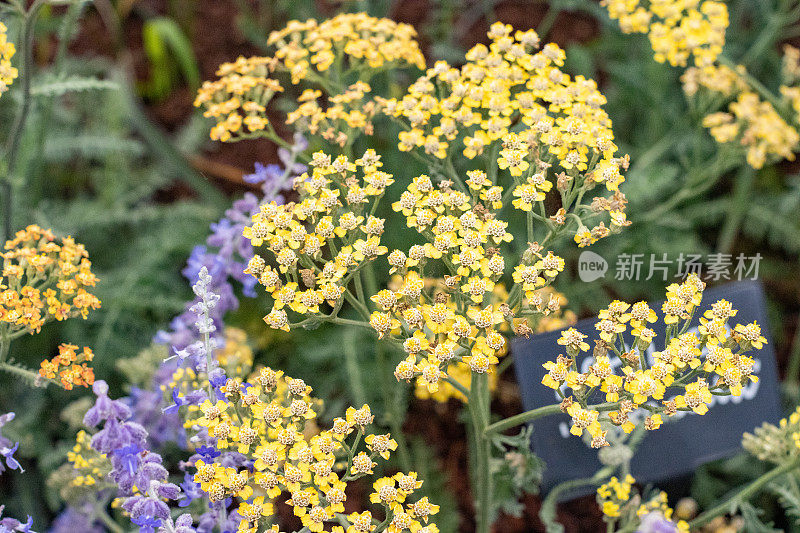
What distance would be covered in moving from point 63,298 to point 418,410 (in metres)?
0.94

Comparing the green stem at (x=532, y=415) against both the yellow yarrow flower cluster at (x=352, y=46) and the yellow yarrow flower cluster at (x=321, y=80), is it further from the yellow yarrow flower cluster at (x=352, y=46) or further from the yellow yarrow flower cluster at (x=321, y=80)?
the yellow yarrow flower cluster at (x=352, y=46)

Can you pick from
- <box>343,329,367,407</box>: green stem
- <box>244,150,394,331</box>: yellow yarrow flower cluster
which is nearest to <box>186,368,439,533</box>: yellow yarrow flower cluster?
<box>244,150,394,331</box>: yellow yarrow flower cluster

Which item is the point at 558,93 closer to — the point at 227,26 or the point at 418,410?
the point at 418,410

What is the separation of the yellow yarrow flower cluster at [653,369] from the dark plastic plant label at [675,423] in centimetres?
24

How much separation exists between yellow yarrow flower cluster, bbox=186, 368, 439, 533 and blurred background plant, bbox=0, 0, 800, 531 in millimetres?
329

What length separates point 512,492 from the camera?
1348 mm

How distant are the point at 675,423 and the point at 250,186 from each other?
131 centimetres

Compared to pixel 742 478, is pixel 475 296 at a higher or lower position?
higher

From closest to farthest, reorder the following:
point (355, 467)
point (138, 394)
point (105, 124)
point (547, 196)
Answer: point (355, 467)
point (547, 196)
point (138, 394)
point (105, 124)

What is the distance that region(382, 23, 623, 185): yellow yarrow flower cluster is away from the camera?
1.04 m

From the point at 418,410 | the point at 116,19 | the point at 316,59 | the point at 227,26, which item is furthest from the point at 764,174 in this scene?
the point at 116,19

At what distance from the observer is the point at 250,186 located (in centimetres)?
219

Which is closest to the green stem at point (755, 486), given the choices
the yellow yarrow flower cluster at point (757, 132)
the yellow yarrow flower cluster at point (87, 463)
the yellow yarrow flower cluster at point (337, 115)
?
the yellow yarrow flower cluster at point (757, 132)

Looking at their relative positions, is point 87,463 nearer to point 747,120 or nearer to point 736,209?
point 747,120
